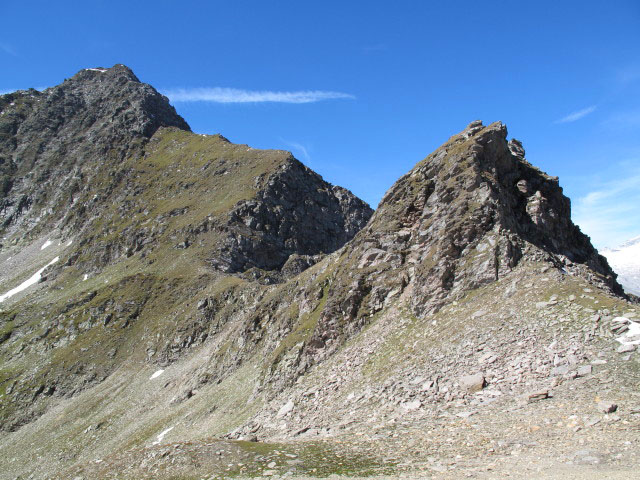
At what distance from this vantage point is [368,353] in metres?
31.8

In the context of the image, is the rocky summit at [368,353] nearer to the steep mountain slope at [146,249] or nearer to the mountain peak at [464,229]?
the mountain peak at [464,229]

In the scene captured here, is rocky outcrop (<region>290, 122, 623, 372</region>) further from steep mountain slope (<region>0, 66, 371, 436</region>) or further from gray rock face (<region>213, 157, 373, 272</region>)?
gray rock face (<region>213, 157, 373, 272</region>)

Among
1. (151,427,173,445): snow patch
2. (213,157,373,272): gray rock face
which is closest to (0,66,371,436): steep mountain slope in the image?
(213,157,373,272): gray rock face

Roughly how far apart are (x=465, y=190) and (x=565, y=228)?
20750 millimetres

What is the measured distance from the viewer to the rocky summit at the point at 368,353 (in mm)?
16656

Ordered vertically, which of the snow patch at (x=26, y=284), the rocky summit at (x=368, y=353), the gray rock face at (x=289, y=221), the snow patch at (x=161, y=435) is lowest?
the snow patch at (x=161, y=435)

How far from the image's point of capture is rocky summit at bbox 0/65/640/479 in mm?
16656

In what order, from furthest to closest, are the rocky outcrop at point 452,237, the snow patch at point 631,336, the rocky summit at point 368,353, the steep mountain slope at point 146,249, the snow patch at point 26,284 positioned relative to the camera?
the snow patch at point 26,284
the steep mountain slope at point 146,249
the rocky outcrop at point 452,237
the snow patch at point 631,336
the rocky summit at point 368,353

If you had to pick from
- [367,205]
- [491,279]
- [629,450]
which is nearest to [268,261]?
[367,205]

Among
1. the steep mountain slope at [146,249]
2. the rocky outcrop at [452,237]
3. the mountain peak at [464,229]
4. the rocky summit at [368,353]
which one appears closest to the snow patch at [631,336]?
the rocky summit at [368,353]

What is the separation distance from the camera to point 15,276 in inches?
5531

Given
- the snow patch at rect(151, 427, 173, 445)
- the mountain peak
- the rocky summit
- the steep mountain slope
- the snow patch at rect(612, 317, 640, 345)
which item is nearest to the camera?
the rocky summit

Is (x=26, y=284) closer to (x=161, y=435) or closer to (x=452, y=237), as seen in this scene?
(x=161, y=435)

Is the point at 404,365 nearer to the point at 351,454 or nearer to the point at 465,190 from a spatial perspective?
the point at 351,454
